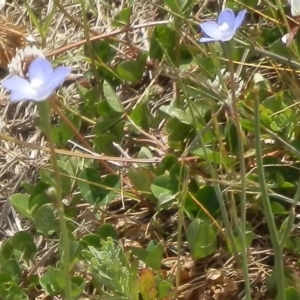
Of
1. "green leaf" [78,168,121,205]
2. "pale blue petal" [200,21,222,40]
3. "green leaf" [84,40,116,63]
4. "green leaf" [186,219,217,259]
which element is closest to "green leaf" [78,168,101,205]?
"green leaf" [78,168,121,205]

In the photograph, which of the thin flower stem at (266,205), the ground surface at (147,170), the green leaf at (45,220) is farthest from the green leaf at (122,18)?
the thin flower stem at (266,205)

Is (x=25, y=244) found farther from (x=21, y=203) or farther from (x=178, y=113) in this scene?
(x=178, y=113)

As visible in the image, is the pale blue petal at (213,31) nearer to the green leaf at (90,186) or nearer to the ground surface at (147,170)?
the ground surface at (147,170)

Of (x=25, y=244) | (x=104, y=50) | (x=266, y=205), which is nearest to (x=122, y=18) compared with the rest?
(x=104, y=50)

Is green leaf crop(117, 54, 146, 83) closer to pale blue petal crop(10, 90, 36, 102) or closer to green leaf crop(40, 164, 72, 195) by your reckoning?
green leaf crop(40, 164, 72, 195)

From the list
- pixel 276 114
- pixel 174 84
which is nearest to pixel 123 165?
pixel 174 84
